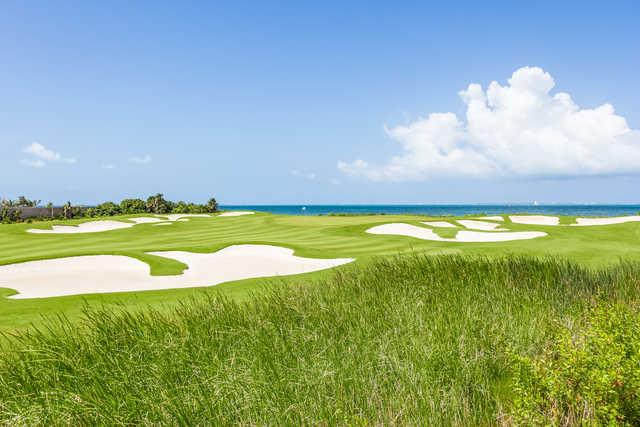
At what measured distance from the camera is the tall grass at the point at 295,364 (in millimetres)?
3170

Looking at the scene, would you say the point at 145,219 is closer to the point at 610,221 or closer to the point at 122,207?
the point at 122,207

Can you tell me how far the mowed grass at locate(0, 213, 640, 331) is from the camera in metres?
6.79

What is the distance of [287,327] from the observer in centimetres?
469

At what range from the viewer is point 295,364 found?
12.5 feet

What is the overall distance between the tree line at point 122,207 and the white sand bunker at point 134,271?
1053 inches

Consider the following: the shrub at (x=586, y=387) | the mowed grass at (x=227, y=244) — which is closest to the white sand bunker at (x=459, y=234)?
the mowed grass at (x=227, y=244)

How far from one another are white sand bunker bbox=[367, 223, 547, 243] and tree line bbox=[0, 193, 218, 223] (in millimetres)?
24729

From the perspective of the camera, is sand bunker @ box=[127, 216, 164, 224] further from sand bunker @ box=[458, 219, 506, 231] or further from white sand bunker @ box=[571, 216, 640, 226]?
white sand bunker @ box=[571, 216, 640, 226]

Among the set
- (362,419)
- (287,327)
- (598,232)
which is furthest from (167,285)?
(598,232)

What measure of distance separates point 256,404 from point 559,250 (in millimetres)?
10028

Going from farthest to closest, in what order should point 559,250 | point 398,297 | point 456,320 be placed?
point 559,250 < point 398,297 < point 456,320

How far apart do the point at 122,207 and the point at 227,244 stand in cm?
2807

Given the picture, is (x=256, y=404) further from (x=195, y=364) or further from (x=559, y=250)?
(x=559, y=250)

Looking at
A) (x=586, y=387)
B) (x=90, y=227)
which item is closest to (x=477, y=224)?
(x=586, y=387)
